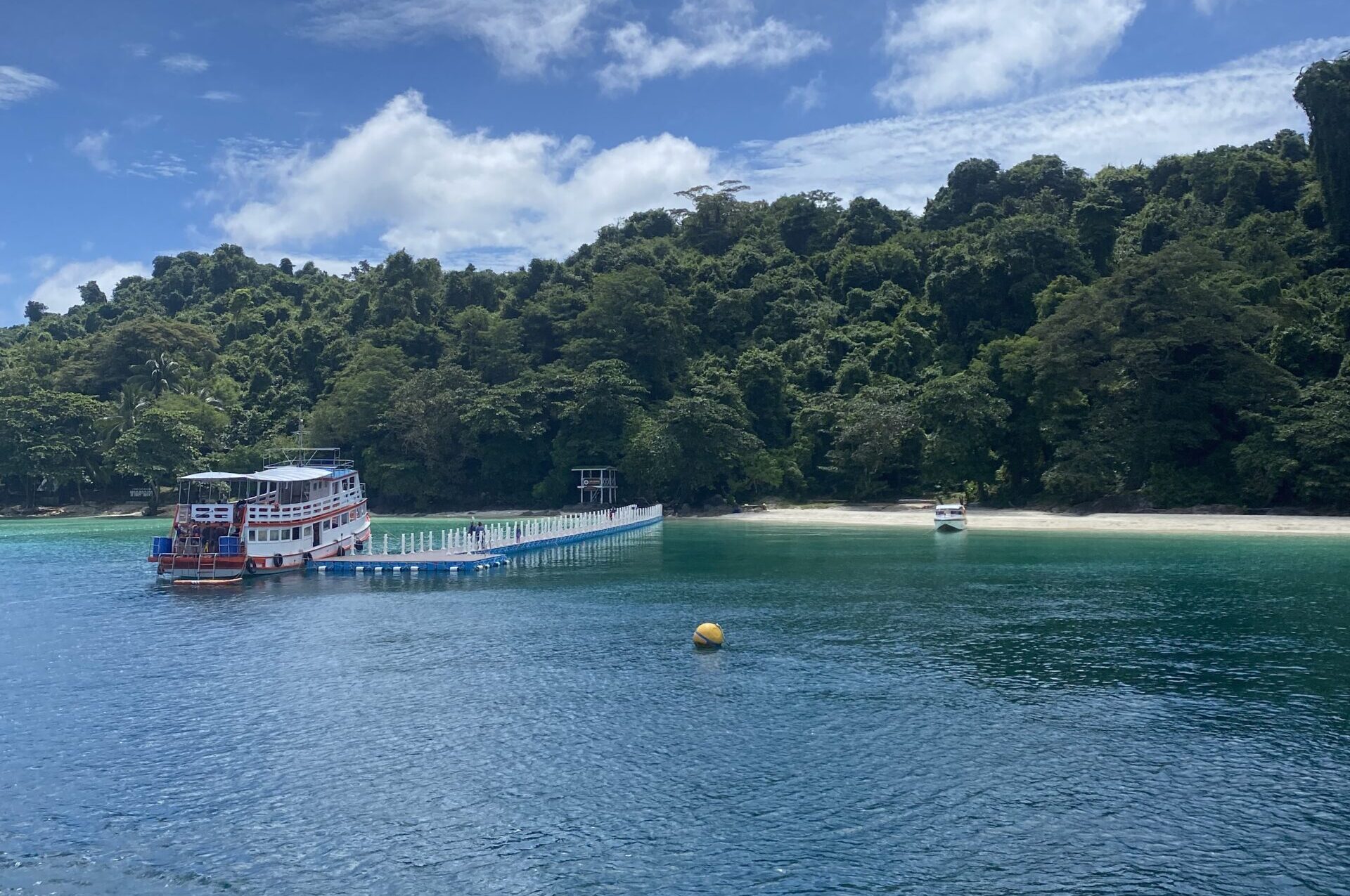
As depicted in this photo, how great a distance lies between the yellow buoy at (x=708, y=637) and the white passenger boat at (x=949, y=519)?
41.3m

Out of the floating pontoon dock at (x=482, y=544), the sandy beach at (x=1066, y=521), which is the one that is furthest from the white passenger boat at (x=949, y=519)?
the floating pontoon dock at (x=482, y=544)

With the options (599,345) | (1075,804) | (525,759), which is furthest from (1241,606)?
(599,345)

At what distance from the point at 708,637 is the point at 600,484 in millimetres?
63657

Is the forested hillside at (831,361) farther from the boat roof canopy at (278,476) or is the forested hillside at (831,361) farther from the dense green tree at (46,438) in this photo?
the boat roof canopy at (278,476)

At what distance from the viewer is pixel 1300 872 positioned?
49.4 ft

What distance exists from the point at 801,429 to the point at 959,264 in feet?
73.4

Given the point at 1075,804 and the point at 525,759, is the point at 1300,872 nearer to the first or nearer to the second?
the point at 1075,804

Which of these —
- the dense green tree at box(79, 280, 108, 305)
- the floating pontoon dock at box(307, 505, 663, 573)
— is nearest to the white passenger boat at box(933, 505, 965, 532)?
the floating pontoon dock at box(307, 505, 663, 573)

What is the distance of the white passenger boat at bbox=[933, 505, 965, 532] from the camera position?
68.7 meters

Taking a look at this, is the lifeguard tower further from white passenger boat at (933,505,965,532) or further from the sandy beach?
white passenger boat at (933,505,965,532)

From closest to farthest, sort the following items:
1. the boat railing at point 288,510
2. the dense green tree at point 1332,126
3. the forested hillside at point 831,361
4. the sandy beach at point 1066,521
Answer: the boat railing at point 288,510
the sandy beach at point 1066,521
the forested hillside at point 831,361
the dense green tree at point 1332,126

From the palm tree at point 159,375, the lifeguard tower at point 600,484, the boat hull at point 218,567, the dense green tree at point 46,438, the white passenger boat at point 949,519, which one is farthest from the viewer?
the palm tree at point 159,375

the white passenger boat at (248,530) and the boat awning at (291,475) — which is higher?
the boat awning at (291,475)

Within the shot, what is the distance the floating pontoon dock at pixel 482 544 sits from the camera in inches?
2084
